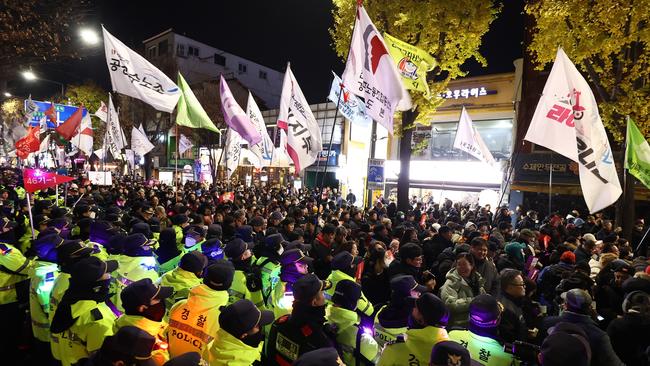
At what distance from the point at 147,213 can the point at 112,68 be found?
3296mm


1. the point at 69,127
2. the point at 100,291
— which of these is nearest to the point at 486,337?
the point at 100,291

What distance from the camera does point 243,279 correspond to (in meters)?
4.61

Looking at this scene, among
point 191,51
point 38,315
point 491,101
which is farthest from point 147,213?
point 191,51

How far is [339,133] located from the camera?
103 ft

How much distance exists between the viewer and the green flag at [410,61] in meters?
8.60

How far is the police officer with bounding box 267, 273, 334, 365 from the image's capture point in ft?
9.49

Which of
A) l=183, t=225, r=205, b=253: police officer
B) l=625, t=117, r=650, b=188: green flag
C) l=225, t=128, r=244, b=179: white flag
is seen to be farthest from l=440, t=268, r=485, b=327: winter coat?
l=225, t=128, r=244, b=179: white flag

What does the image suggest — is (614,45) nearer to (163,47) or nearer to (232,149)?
(232,149)

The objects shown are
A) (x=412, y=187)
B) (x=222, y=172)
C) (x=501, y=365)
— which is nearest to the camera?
(x=501, y=365)

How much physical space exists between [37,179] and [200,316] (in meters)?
4.88

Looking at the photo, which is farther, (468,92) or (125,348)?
(468,92)

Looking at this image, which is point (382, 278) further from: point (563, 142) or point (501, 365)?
point (563, 142)

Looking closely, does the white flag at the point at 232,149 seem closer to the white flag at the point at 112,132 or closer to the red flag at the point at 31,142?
the white flag at the point at 112,132

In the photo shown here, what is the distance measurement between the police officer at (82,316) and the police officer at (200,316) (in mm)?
535
